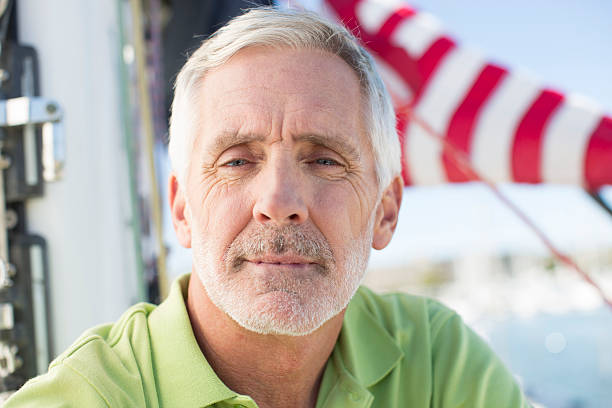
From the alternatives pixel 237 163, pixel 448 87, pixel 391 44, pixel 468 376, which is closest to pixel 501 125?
pixel 448 87

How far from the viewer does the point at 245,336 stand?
43.0 inches

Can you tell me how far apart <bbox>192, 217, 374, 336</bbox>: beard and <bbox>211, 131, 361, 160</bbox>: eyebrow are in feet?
0.56

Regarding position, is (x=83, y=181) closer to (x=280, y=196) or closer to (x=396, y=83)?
(x=280, y=196)

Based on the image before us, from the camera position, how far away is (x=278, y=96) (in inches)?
42.8

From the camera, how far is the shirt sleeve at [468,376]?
4.07 feet

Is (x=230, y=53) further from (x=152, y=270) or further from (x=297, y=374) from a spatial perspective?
(x=152, y=270)

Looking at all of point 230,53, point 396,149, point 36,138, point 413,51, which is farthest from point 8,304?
point 413,51

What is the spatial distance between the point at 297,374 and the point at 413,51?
3.02 m

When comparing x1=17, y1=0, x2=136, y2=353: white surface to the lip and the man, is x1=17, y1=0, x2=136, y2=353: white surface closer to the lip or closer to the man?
the man

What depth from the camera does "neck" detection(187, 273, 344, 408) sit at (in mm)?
1101

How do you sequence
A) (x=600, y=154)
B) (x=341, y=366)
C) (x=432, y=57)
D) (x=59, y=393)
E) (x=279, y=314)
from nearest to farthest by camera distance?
(x=59, y=393), (x=279, y=314), (x=341, y=366), (x=600, y=154), (x=432, y=57)

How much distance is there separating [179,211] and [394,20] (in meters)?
2.96

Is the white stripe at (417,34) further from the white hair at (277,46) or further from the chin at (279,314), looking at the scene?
the chin at (279,314)

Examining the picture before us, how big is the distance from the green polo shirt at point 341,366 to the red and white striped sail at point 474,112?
6.32ft
